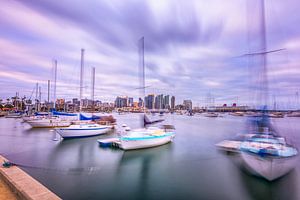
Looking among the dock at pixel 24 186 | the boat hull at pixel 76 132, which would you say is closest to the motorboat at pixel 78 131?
the boat hull at pixel 76 132

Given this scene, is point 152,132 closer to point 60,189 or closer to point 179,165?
point 179,165

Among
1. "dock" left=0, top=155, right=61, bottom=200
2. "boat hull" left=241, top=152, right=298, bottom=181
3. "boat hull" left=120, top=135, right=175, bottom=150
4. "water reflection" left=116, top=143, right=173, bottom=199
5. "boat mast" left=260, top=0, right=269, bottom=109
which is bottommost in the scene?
"water reflection" left=116, top=143, right=173, bottom=199

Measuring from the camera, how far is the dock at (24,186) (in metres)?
4.37

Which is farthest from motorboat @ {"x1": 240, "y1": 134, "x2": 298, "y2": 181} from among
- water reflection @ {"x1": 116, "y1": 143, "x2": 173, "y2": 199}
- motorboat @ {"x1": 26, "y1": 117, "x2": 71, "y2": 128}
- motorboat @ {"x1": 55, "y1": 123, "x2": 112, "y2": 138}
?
motorboat @ {"x1": 26, "y1": 117, "x2": 71, "y2": 128}

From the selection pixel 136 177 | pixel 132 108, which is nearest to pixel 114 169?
pixel 136 177

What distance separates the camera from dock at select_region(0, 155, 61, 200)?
4.37 metres

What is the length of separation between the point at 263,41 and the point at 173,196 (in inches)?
361

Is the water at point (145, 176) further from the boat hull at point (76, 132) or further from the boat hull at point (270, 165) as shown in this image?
the boat hull at point (76, 132)

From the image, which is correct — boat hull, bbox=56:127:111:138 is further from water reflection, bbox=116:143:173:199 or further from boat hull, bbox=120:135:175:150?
water reflection, bbox=116:143:173:199

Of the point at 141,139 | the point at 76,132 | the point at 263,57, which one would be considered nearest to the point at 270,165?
the point at 263,57

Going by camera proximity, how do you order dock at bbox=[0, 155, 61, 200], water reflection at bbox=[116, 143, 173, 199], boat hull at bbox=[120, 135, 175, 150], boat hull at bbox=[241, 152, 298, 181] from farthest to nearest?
boat hull at bbox=[120, 135, 175, 150]
water reflection at bbox=[116, 143, 173, 199]
boat hull at bbox=[241, 152, 298, 181]
dock at bbox=[0, 155, 61, 200]

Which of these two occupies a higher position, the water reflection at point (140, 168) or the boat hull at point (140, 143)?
the boat hull at point (140, 143)

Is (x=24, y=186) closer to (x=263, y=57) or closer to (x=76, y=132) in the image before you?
(x=263, y=57)

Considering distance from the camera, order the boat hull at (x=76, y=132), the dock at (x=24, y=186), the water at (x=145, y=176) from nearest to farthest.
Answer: the dock at (x=24, y=186) < the water at (x=145, y=176) < the boat hull at (x=76, y=132)
